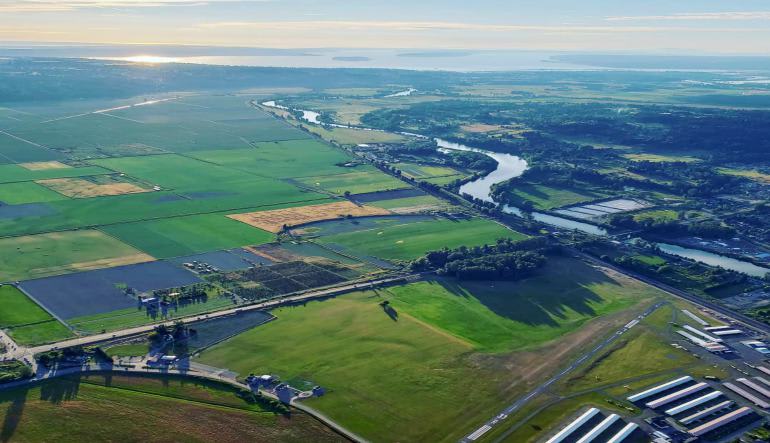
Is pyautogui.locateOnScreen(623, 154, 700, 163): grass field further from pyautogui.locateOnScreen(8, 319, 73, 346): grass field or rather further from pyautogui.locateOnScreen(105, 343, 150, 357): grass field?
pyautogui.locateOnScreen(8, 319, 73, 346): grass field

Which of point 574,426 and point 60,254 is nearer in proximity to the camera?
point 574,426

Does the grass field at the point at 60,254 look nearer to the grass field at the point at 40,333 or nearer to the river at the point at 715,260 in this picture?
the grass field at the point at 40,333

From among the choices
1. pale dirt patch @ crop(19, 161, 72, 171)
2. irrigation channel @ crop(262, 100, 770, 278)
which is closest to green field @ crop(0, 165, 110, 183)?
pale dirt patch @ crop(19, 161, 72, 171)

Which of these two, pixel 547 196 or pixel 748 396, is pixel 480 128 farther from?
pixel 748 396

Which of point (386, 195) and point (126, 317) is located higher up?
point (386, 195)

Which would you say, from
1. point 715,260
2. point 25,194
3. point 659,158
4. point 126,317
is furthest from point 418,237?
point 659,158

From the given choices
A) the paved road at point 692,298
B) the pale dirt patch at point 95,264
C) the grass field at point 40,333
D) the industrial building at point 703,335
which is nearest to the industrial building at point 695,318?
the industrial building at point 703,335

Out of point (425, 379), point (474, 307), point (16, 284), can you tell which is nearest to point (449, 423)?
point (425, 379)
